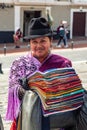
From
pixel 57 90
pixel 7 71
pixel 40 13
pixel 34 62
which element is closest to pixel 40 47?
pixel 34 62

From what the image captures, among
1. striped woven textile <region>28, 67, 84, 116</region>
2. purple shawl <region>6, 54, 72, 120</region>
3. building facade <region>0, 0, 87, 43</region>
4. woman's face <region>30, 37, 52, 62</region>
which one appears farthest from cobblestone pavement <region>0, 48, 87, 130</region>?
building facade <region>0, 0, 87, 43</region>

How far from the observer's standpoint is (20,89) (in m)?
3.32

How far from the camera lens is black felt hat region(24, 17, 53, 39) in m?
3.39

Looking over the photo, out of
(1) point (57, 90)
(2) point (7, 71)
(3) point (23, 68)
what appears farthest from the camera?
(2) point (7, 71)

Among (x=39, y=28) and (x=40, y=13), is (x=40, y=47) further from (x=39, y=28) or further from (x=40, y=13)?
(x=40, y=13)

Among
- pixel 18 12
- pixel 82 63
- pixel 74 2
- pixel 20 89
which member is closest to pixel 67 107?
pixel 20 89

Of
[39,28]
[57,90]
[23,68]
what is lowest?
[57,90]

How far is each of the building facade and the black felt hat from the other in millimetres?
26695

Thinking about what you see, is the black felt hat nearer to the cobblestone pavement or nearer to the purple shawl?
the purple shawl

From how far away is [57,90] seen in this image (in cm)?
318

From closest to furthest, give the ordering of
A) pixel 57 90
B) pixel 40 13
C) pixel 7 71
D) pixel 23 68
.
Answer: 1. pixel 57 90
2. pixel 23 68
3. pixel 7 71
4. pixel 40 13

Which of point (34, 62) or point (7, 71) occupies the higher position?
point (34, 62)

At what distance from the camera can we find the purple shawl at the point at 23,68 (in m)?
3.35

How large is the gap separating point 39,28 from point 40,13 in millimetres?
29600
